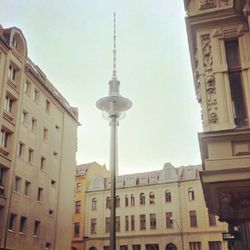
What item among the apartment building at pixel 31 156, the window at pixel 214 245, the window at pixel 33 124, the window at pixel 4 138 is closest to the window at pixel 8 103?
the apartment building at pixel 31 156

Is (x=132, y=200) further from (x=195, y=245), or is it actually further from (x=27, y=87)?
(x=27, y=87)

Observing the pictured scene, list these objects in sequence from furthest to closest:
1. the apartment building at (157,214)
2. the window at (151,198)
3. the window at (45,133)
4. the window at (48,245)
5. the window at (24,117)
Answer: the window at (151,198) → the apartment building at (157,214) → the window at (45,133) → the window at (48,245) → the window at (24,117)

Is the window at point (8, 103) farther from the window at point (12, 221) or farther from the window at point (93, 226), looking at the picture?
the window at point (93, 226)

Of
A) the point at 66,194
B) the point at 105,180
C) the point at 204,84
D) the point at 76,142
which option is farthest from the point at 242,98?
the point at 105,180

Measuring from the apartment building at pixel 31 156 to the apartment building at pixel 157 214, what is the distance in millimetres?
17634

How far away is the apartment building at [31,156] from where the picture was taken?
29703mm

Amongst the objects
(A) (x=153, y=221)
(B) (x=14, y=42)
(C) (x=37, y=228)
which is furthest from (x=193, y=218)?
(B) (x=14, y=42)

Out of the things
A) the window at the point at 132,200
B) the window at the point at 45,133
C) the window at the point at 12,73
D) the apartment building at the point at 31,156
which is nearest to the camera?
the apartment building at the point at 31,156

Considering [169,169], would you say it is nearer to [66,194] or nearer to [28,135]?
[66,194]

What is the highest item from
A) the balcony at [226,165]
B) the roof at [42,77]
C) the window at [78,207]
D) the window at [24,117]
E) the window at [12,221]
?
the roof at [42,77]

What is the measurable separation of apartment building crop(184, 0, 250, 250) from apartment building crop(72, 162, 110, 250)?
49.0 meters

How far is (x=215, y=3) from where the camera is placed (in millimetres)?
11703

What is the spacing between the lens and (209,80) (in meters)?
10.9

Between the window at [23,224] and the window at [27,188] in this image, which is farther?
the window at [27,188]
